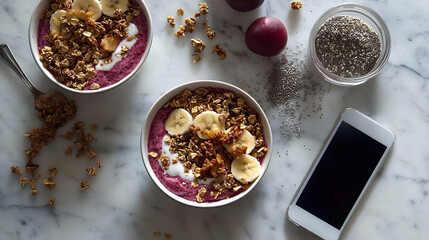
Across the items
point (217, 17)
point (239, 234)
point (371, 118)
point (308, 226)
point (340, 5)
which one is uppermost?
point (340, 5)

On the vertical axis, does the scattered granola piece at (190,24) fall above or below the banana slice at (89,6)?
above

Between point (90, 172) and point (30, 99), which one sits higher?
point (30, 99)

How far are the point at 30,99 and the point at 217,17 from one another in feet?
2.10

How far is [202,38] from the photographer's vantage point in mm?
1553

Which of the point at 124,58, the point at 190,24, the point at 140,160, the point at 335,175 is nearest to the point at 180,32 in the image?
the point at 190,24

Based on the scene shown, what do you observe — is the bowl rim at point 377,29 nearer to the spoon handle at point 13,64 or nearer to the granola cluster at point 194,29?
the granola cluster at point 194,29

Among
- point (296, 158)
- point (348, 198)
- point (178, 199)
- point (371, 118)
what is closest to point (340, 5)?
point (371, 118)

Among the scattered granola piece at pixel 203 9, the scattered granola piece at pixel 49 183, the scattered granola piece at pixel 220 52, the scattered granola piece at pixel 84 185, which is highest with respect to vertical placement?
the scattered granola piece at pixel 203 9

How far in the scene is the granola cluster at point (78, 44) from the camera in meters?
1.42

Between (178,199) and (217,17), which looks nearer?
(178,199)

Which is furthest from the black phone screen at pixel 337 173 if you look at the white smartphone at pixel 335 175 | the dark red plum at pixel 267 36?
the dark red plum at pixel 267 36

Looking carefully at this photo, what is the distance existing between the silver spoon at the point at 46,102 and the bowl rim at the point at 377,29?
0.76m

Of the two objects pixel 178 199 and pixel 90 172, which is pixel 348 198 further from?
pixel 90 172

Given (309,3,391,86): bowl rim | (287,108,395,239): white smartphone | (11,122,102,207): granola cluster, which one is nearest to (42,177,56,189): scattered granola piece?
(11,122,102,207): granola cluster
